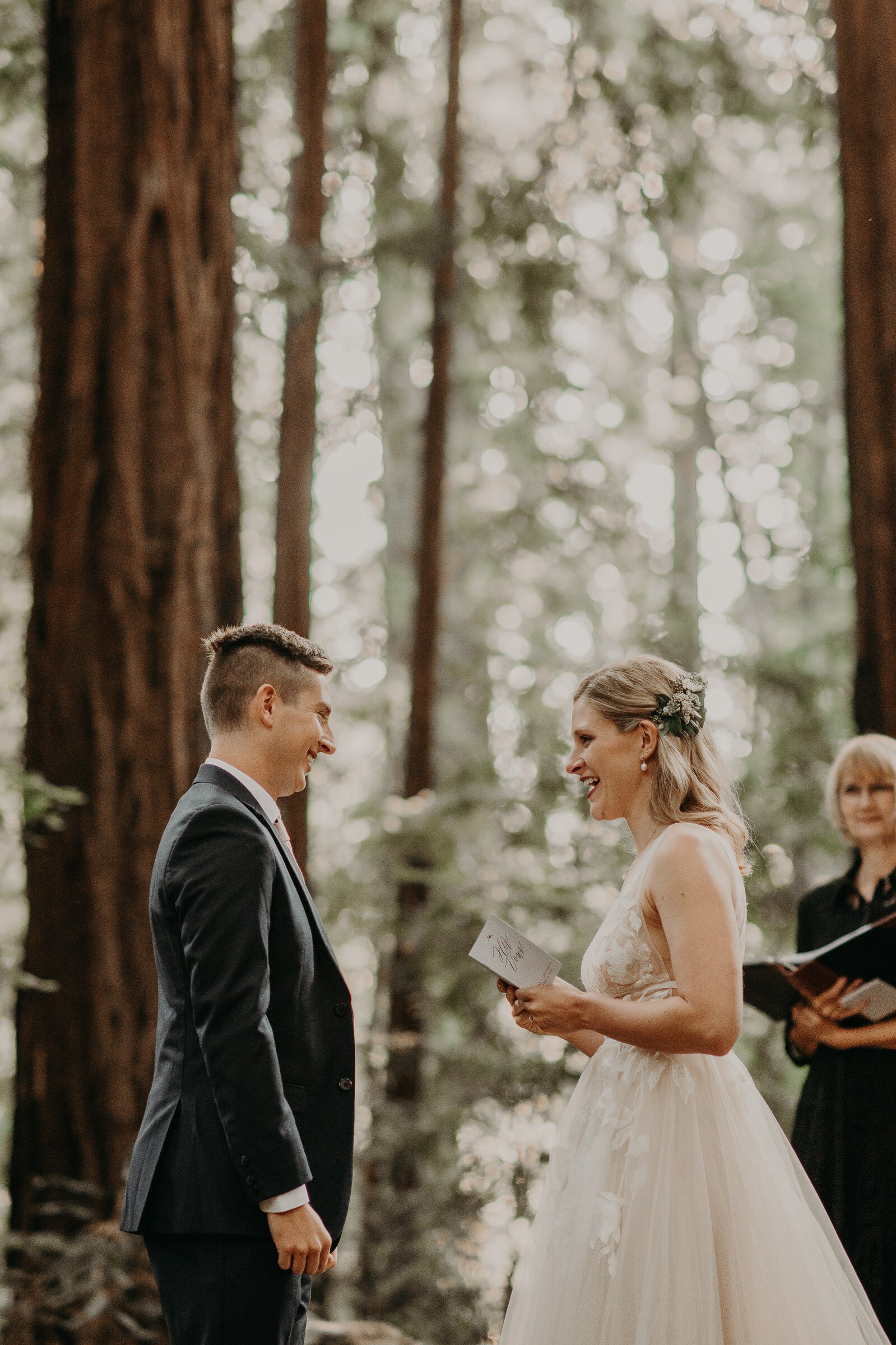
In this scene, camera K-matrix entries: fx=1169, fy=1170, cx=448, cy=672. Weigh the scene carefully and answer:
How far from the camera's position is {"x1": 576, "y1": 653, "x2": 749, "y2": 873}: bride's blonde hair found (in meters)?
2.73

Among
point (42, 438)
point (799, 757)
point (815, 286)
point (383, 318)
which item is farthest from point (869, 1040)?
point (815, 286)

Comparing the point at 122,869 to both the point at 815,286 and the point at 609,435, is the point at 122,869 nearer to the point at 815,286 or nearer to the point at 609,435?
the point at 609,435

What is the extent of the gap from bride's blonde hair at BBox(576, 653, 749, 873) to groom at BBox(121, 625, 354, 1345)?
0.74 m

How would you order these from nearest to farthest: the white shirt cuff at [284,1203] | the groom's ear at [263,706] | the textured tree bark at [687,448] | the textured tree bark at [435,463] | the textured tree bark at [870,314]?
the white shirt cuff at [284,1203], the groom's ear at [263,706], the textured tree bark at [870,314], the textured tree bark at [435,463], the textured tree bark at [687,448]

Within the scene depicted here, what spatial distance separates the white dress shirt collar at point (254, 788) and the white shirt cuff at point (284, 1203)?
2.43 ft

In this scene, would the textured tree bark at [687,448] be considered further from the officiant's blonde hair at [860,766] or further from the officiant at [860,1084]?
the officiant at [860,1084]

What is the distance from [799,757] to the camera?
7621 mm

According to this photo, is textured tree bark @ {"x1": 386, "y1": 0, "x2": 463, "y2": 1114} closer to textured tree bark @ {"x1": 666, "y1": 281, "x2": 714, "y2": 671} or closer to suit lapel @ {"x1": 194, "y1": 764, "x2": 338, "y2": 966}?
textured tree bark @ {"x1": 666, "y1": 281, "x2": 714, "y2": 671}

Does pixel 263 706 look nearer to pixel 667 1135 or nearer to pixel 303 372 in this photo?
pixel 667 1135

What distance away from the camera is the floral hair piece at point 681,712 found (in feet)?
9.15

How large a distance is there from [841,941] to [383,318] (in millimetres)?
11320

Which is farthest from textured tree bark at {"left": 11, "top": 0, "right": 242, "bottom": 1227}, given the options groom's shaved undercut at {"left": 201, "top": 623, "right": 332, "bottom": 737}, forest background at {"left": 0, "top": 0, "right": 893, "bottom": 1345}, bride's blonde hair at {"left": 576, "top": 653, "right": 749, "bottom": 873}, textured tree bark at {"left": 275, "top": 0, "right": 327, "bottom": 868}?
bride's blonde hair at {"left": 576, "top": 653, "right": 749, "bottom": 873}

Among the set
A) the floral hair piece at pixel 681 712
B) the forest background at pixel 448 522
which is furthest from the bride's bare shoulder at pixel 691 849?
the forest background at pixel 448 522

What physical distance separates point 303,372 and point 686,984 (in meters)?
5.90
